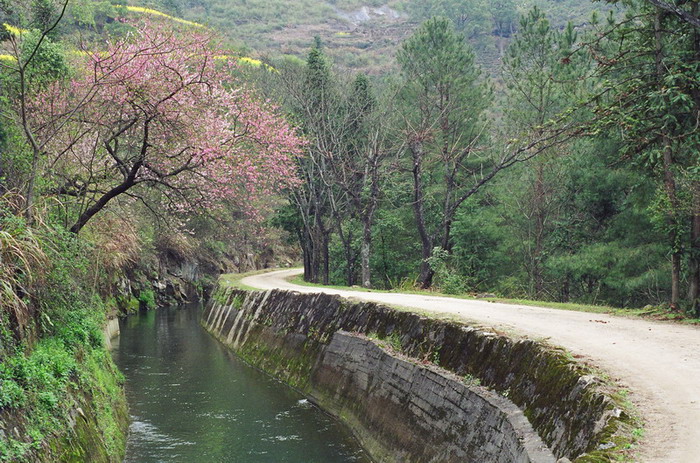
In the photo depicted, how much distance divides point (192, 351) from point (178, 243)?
23.1 m

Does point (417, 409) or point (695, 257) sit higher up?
point (695, 257)

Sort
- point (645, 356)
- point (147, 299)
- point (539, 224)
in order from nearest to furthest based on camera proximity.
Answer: point (645, 356)
point (539, 224)
point (147, 299)

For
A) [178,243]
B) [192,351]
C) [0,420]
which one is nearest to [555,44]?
[192,351]

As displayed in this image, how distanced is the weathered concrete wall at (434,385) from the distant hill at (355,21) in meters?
41.0

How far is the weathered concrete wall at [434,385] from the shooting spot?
22.5 ft

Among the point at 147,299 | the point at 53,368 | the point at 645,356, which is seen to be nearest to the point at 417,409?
the point at 645,356

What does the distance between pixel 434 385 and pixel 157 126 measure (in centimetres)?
938

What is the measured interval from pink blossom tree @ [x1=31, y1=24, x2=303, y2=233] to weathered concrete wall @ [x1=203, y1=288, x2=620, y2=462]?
505 centimetres

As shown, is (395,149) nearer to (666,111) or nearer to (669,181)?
(669,181)

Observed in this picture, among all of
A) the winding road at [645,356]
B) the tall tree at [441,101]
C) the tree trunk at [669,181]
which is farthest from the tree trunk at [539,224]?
the winding road at [645,356]

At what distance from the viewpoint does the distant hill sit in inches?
3189

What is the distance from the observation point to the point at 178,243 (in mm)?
46875

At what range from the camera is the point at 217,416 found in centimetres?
1503

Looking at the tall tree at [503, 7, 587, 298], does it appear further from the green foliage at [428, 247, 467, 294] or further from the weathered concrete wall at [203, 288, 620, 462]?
the weathered concrete wall at [203, 288, 620, 462]
